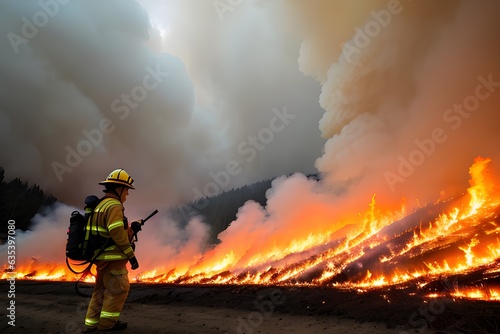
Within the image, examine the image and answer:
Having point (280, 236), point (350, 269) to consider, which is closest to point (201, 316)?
point (350, 269)

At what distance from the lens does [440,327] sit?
16.3 feet

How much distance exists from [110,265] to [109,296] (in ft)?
1.78

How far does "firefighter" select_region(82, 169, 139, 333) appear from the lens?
4.86 metres

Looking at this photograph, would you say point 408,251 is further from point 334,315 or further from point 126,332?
point 126,332

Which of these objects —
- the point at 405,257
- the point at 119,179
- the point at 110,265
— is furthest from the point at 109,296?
the point at 405,257

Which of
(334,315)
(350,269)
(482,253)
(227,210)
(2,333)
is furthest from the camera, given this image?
(227,210)

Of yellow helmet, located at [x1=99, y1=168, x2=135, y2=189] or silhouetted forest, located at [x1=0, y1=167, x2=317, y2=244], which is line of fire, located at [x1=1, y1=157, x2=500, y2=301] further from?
silhouetted forest, located at [x1=0, y1=167, x2=317, y2=244]

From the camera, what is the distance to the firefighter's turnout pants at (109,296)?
491 centimetres

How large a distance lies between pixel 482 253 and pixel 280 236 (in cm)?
1095

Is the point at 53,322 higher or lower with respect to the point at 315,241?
lower

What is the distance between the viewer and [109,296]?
4.91m

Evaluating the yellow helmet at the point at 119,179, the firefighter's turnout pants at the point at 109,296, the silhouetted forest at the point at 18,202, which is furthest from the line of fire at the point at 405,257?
the silhouetted forest at the point at 18,202

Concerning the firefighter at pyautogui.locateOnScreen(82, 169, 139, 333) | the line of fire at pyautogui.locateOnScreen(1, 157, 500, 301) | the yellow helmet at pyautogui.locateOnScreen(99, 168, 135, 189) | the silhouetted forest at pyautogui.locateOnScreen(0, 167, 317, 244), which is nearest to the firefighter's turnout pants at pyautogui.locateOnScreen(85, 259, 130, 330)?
the firefighter at pyautogui.locateOnScreen(82, 169, 139, 333)

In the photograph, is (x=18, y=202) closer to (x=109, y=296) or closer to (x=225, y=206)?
(x=225, y=206)
